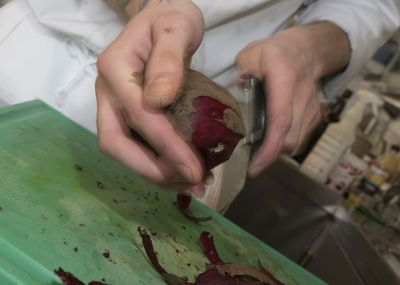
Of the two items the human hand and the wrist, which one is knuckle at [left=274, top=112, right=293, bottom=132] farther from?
the wrist

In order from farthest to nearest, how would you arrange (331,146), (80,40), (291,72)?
(331,146)
(80,40)
(291,72)

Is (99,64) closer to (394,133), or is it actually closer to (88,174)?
(88,174)

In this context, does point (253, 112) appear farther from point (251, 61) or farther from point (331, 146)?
point (331, 146)

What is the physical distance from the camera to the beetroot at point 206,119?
Answer: 19.0 inches

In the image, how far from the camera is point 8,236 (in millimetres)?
455

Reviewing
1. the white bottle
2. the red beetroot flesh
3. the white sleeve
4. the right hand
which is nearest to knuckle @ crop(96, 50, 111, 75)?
the right hand

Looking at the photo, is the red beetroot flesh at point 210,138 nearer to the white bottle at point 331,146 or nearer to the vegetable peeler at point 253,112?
the vegetable peeler at point 253,112

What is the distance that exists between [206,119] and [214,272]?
0.68 feet

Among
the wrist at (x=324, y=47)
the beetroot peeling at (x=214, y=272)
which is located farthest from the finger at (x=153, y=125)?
the wrist at (x=324, y=47)

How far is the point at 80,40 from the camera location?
0.76 m

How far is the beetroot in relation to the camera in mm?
481

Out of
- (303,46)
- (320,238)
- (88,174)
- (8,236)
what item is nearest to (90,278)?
(8,236)

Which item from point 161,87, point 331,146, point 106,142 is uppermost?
point 161,87

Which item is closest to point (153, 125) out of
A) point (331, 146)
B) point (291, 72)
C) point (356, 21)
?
point (291, 72)
